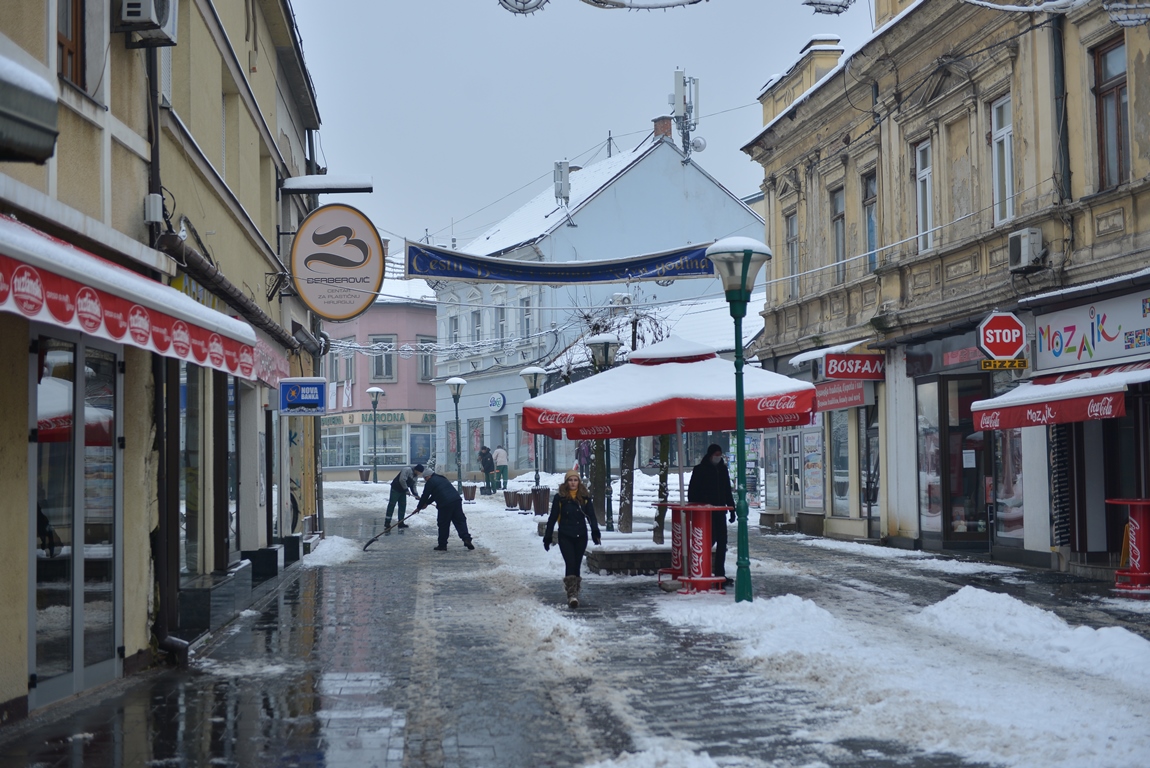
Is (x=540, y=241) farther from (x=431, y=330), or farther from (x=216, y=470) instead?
(x=216, y=470)

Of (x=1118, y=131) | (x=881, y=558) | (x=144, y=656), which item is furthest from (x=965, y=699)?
(x=881, y=558)

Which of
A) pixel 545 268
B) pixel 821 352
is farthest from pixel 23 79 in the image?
pixel 821 352

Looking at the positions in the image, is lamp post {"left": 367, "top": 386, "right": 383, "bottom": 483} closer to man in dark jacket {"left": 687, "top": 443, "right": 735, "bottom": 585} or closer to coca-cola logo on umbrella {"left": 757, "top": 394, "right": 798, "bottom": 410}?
man in dark jacket {"left": 687, "top": 443, "right": 735, "bottom": 585}

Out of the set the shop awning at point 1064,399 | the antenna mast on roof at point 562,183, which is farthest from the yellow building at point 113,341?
the antenna mast on roof at point 562,183

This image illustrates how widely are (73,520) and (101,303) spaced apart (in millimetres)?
2146

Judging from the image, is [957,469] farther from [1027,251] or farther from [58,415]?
[58,415]

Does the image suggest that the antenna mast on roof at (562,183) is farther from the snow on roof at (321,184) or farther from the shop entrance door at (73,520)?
the shop entrance door at (73,520)

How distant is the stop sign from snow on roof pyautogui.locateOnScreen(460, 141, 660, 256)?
32745 mm

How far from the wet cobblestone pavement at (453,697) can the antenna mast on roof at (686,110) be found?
3677 cm

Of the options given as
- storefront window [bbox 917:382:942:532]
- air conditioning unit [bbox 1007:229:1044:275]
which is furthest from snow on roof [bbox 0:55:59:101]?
storefront window [bbox 917:382:942:532]

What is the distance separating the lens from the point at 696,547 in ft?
48.6

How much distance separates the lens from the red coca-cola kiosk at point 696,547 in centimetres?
1473

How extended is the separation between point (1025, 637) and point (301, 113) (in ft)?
61.6

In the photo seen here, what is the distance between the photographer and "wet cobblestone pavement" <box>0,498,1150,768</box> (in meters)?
6.99
